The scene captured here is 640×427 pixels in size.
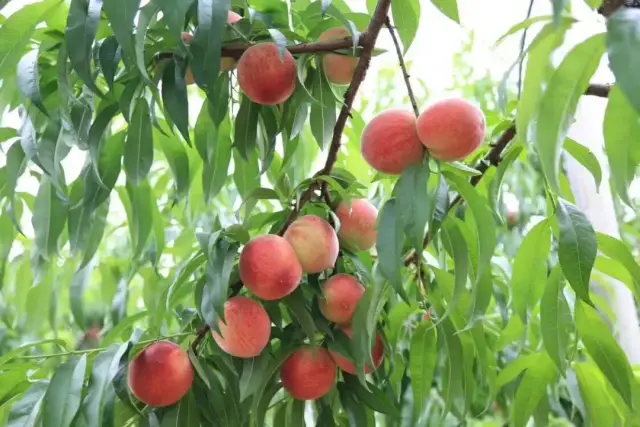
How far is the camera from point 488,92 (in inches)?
50.0

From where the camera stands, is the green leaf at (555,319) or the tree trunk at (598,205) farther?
the tree trunk at (598,205)

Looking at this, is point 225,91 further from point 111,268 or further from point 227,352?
point 111,268

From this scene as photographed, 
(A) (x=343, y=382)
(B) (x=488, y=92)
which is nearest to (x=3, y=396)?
(A) (x=343, y=382)

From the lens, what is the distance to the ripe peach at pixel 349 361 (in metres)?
0.56

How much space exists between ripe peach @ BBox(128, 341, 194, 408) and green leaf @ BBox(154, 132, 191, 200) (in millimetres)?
146

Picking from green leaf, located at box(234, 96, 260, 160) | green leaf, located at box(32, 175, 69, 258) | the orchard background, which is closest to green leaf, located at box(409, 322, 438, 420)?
the orchard background

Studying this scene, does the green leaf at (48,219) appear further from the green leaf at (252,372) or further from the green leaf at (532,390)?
the green leaf at (532,390)

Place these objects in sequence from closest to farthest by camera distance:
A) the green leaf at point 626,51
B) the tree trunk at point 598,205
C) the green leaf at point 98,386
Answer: the green leaf at point 626,51 < the green leaf at point 98,386 < the tree trunk at point 598,205

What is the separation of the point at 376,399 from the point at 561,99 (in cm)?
33

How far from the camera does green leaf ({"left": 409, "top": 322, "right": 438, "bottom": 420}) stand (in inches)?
24.0

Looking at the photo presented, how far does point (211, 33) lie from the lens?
428mm

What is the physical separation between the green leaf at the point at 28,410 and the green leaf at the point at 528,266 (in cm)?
40

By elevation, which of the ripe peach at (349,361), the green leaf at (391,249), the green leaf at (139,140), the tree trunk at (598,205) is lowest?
the tree trunk at (598,205)

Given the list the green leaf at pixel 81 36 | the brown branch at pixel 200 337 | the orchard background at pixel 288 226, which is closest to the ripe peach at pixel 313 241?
the orchard background at pixel 288 226
